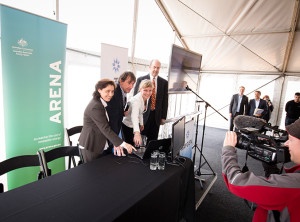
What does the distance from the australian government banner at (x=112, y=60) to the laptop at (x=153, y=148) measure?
157 cm

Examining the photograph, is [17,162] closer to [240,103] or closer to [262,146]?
[262,146]

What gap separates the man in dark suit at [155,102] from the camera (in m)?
2.74

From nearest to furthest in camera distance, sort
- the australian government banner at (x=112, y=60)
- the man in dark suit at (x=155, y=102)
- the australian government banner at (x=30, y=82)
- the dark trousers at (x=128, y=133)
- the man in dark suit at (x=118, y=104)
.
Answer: the australian government banner at (x=30, y=82) < the man in dark suit at (x=118, y=104) < the dark trousers at (x=128, y=133) < the man in dark suit at (x=155, y=102) < the australian government banner at (x=112, y=60)

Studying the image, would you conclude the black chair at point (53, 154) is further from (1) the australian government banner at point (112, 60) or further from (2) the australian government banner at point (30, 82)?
(1) the australian government banner at point (112, 60)

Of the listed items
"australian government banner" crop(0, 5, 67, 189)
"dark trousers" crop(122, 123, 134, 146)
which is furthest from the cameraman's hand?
"australian government banner" crop(0, 5, 67, 189)

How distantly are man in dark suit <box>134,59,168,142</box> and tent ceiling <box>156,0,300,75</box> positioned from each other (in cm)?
283

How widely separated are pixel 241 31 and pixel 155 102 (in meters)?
3.87

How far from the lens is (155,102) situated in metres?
2.83

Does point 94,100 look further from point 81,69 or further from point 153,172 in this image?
point 81,69

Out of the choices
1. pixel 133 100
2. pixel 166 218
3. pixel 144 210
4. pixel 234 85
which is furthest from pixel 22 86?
pixel 234 85

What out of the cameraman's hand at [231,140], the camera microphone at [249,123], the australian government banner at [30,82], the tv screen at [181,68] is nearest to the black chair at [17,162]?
the australian government banner at [30,82]

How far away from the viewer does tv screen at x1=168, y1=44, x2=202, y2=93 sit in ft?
10.3

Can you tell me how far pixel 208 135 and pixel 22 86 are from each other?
532 cm

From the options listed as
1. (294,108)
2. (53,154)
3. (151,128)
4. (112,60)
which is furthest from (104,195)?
(294,108)
